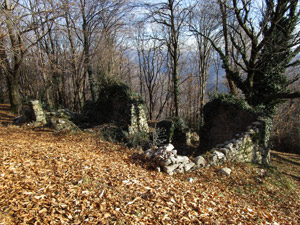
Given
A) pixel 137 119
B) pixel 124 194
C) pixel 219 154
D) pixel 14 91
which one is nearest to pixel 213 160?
pixel 219 154

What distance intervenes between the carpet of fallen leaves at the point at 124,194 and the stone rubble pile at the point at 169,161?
25 centimetres

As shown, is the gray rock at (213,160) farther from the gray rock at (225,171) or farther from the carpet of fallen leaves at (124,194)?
the gray rock at (225,171)

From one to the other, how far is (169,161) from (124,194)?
192 centimetres

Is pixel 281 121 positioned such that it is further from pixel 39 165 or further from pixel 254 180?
pixel 39 165

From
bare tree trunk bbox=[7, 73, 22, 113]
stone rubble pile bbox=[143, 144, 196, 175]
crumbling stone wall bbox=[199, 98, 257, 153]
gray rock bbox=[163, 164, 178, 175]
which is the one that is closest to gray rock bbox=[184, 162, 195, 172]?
stone rubble pile bbox=[143, 144, 196, 175]

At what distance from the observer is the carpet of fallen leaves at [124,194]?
2.42m

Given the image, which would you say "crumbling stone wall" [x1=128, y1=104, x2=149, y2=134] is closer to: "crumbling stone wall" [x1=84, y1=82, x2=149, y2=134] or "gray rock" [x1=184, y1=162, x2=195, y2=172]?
"crumbling stone wall" [x1=84, y1=82, x2=149, y2=134]

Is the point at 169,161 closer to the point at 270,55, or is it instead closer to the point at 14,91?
the point at 270,55

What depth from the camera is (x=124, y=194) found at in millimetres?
3062

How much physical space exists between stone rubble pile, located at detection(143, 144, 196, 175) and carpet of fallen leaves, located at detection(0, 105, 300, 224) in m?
0.25

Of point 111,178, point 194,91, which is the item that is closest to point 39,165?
point 111,178

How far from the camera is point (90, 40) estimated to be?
42.8 feet

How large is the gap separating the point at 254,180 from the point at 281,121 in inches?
571

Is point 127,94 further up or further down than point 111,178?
further up
